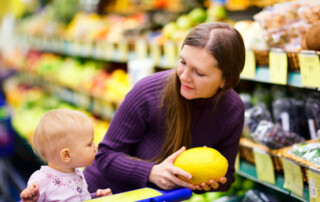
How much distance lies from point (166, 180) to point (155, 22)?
8.34 feet

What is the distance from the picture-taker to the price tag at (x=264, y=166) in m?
1.89

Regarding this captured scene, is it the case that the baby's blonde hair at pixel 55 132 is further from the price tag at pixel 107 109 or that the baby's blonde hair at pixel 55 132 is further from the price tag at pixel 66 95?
the price tag at pixel 66 95

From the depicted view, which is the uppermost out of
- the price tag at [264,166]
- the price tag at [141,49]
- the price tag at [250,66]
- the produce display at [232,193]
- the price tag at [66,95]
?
the price tag at [250,66]

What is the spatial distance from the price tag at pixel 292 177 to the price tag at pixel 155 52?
59.7 inches

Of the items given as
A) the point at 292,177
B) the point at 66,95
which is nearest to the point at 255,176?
the point at 292,177

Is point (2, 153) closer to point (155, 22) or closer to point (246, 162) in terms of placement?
point (155, 22)

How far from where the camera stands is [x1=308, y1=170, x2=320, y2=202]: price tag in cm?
158

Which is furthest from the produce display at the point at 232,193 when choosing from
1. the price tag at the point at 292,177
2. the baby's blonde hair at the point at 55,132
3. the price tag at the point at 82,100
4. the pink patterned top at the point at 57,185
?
the price tag at the point at 82,100

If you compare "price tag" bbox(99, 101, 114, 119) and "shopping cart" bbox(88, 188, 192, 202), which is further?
"price tag" bbox(99, 101, 114, 119)

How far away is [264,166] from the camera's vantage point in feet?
6.34

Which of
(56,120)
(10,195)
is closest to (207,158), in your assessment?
(56,120)

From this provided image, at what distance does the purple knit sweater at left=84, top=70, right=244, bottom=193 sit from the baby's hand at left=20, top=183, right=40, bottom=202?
15.9 inches

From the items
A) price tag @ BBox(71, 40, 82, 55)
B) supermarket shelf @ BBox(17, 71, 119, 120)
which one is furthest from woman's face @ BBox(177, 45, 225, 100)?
price tag @ BBox(71, 40, 82, 55)

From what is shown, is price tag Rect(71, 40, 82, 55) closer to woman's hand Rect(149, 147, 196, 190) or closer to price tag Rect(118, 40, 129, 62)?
price tag Rect(118, 40, 129, 62)
